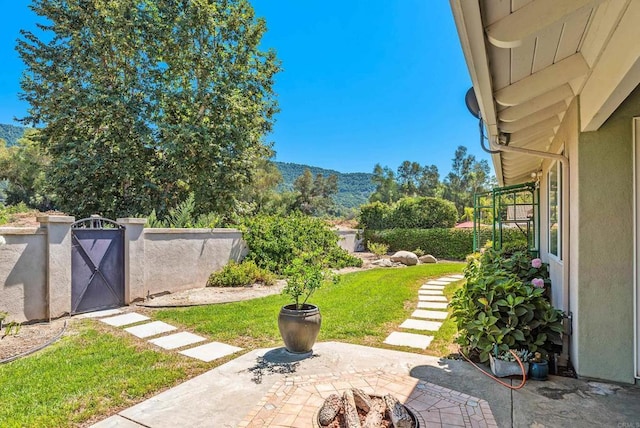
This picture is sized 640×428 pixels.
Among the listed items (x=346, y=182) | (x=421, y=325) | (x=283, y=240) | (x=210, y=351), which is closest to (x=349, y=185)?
(x=346, y=182)

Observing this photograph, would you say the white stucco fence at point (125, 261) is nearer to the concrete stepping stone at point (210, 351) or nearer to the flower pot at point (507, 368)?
the concrete stepping stone at point (210, 351)

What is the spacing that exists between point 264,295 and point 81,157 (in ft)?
29.3

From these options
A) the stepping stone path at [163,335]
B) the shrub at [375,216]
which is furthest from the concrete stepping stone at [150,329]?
the shrub at [375,216]

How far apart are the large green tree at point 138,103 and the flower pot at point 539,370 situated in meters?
11.7

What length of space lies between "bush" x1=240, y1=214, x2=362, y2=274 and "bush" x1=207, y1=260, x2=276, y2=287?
1.84 feet

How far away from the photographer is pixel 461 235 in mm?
16641

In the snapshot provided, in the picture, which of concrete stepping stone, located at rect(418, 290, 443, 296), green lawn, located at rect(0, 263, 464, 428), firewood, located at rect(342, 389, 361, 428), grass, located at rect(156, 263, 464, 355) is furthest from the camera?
concrete stepping stone, located at rect(418, 290, 443, 296)

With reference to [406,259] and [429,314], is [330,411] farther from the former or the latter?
[406,259]

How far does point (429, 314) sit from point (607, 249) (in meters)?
3.41

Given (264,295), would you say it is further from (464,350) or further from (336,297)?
(464,350)

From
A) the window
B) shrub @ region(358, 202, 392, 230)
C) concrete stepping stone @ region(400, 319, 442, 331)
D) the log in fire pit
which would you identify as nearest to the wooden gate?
concrete stepping stone @ region(400, 319, 442, 331)

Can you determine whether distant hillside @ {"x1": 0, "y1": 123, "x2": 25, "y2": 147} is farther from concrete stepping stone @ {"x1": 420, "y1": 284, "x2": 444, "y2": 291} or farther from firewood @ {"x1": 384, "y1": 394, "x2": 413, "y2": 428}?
firewood @ {"x1": 384, "y1": 394, "x2": 413, "y2": 428}

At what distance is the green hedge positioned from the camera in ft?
54.1

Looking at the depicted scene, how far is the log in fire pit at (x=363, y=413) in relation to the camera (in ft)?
7.16
